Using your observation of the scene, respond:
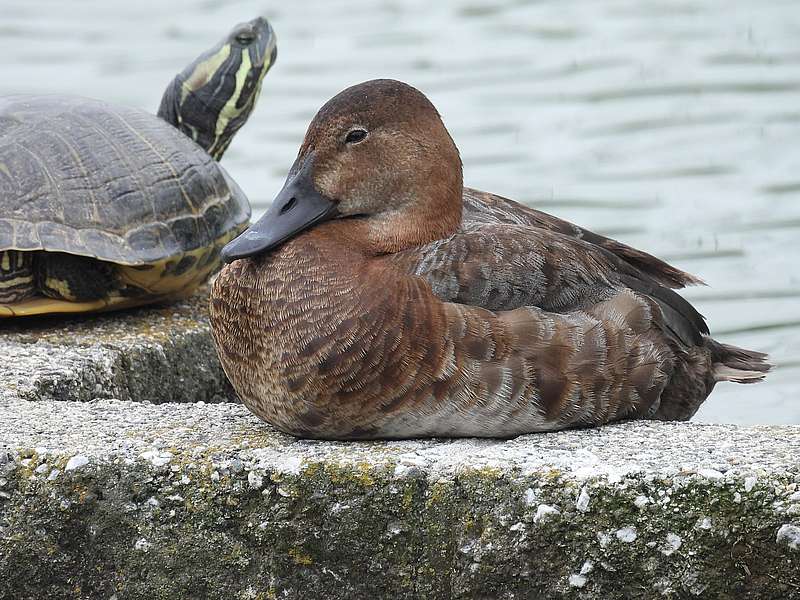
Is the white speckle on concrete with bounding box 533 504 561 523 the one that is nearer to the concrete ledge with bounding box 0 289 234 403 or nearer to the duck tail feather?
the duck tail feather

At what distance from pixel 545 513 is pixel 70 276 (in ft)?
9.06

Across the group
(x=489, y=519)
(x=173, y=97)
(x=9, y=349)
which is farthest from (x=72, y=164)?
(x=489, y=519)

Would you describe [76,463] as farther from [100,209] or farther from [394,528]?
[100,209]

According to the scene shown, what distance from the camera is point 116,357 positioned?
5.52m

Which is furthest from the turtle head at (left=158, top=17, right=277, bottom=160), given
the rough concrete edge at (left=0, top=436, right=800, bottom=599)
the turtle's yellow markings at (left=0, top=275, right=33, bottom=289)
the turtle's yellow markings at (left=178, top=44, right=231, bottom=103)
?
the rough concrete edge at (left=0, top=436, right=800, bottom=599)

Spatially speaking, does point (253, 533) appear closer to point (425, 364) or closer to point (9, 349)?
point (425, 364)

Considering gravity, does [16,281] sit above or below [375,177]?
below

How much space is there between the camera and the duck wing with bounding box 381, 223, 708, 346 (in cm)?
440

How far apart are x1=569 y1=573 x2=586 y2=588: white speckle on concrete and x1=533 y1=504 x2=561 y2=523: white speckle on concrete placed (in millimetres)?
178

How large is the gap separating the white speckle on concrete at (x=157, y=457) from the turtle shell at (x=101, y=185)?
Answer: 1838 millimetres

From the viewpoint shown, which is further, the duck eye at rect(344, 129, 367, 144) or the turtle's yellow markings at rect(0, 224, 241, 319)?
the turtle's yellow markings at rect(0, 224, 241, 319)

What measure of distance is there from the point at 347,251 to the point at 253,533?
3.10 ft

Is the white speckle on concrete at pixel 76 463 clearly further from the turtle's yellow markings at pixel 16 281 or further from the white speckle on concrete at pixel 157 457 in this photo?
the turtle's yellow markings at pixel 16 281

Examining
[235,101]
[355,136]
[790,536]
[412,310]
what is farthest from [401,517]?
[235,101]
